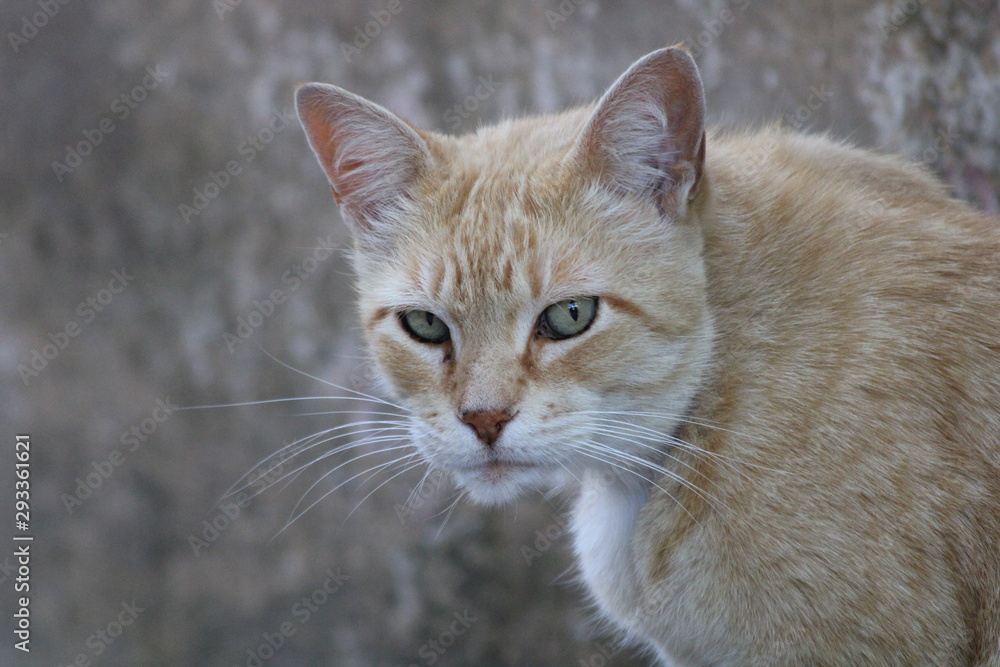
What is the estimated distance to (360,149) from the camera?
191cm

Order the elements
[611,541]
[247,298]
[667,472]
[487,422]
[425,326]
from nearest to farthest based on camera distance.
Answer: [487,422] → [667,472] → [425,326] → [611,541] → [247,298]

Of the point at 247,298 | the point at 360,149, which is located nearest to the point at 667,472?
the point at 360,149

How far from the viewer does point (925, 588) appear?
1525mm

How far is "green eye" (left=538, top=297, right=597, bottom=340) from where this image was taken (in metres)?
1.69

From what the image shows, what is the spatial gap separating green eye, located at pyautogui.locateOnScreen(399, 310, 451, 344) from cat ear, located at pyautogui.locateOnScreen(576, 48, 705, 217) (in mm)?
451

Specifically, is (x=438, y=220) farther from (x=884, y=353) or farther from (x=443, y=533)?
(x=443, y=533)

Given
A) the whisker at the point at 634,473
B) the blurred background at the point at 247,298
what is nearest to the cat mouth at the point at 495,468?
the whisker at the point at 634,473

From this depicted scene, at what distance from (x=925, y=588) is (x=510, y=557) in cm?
173

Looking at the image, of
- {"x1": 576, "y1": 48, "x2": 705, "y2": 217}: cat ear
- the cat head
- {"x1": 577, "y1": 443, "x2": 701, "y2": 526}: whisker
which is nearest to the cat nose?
the cat head

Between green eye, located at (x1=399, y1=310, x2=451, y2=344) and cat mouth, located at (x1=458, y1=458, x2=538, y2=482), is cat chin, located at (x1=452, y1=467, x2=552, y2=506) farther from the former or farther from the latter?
green eye, located at (x1=399, y1=310, x2=451, y2=344)

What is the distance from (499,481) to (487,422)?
0.56ft

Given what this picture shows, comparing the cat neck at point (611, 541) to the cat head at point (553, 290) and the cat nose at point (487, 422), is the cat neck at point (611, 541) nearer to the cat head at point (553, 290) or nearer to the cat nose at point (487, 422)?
the cat head at point (553, 290)

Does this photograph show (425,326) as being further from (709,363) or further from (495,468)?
(709,363)

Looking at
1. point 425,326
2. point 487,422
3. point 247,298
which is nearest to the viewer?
point 487,422
